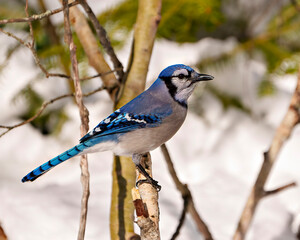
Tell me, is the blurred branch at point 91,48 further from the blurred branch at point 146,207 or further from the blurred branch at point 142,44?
the blurred branch at point 146,207

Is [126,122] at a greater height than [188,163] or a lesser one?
lesser

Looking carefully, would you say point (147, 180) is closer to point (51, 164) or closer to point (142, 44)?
point (51, 164)

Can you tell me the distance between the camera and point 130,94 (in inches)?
66.6

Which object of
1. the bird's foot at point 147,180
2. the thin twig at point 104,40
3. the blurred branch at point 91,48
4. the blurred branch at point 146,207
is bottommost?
the blurred branch at point 146,207

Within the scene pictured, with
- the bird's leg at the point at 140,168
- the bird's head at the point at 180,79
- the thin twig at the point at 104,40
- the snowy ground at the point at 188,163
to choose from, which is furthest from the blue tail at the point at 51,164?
the snowy ground at the point at 188,163

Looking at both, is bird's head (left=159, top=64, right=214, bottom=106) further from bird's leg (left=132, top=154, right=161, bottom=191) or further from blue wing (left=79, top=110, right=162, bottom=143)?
bird's leg (left=132, top=154, right=161, bottom=191)

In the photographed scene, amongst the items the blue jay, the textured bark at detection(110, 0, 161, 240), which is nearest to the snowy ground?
the textured bark at detection(110, 0, 161, 240)

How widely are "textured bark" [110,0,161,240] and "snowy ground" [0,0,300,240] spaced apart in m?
0.53

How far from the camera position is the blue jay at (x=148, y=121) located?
4.54ft

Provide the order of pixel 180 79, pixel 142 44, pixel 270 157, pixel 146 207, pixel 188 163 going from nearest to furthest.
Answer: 1. pixel 146 207
2. pixel 180 79
3. pixel 142 44
4. pixel 270 157
5. pixel 188 163

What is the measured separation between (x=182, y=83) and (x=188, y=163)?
159 cm

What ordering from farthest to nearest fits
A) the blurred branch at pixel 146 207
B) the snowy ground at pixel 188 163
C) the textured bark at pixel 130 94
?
the snowy ground at pixel 188 163 < the textured bark at pixel 130 94 < the blurred branch at pixel 146 207

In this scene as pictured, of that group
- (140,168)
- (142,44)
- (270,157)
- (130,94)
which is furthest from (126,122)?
(270,157)

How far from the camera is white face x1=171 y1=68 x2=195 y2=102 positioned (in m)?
1.44
